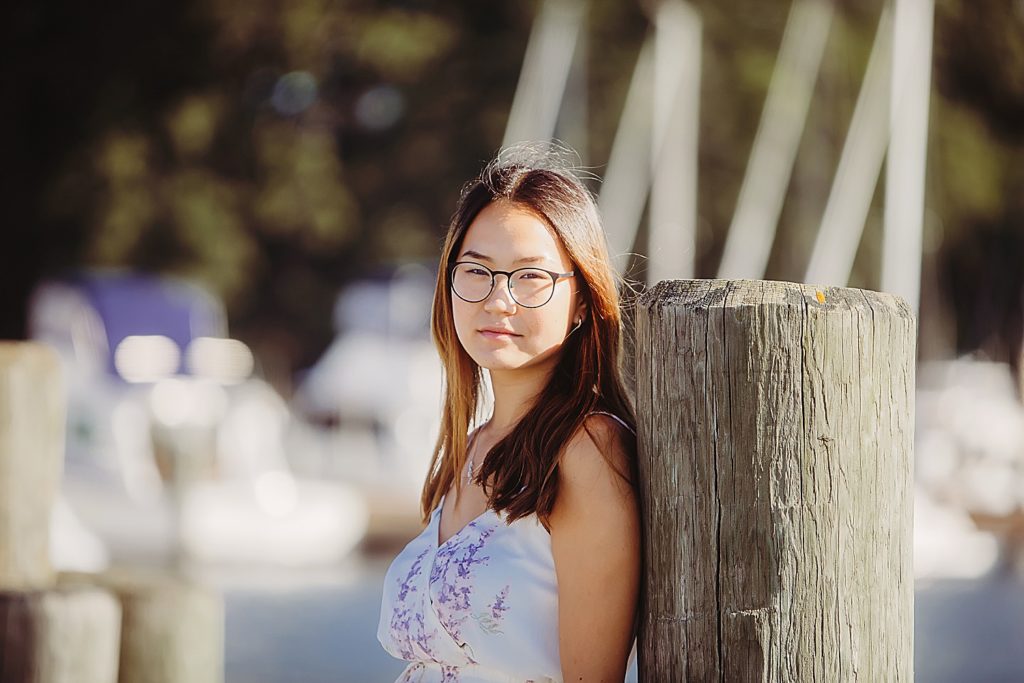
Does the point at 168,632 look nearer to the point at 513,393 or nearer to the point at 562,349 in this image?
the point at 513,393

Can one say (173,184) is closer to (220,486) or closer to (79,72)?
(79,72)

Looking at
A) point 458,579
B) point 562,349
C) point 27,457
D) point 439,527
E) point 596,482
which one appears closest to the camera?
point 596,482

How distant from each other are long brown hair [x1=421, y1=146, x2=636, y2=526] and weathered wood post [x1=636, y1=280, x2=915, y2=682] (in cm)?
24

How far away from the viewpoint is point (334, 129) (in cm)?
2834

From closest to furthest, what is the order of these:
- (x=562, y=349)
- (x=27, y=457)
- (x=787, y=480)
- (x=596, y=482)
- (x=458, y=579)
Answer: (x=787, y=480) < (x=596, y=482) < (x=458, y=579) < (x=562, y=349) < (x=27, y=457)

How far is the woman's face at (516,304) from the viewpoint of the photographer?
2.20 metres

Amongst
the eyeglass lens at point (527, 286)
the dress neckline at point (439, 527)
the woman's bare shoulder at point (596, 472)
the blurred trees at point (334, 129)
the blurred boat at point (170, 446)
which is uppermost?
the blurred trees at point (334, 129)

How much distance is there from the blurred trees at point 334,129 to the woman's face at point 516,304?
22420mm

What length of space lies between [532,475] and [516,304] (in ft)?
0.89

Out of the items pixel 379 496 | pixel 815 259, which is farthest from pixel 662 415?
pixel 815 259

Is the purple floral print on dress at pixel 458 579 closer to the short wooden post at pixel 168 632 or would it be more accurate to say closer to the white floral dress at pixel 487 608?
the white floral dress at pixel 487 608

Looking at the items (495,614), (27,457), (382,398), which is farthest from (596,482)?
(382,398)

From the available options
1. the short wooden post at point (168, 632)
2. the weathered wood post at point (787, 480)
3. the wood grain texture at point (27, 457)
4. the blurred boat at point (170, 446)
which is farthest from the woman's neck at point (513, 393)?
the blurred boat at point (170, 446)

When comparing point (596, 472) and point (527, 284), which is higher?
point (527, 284)
